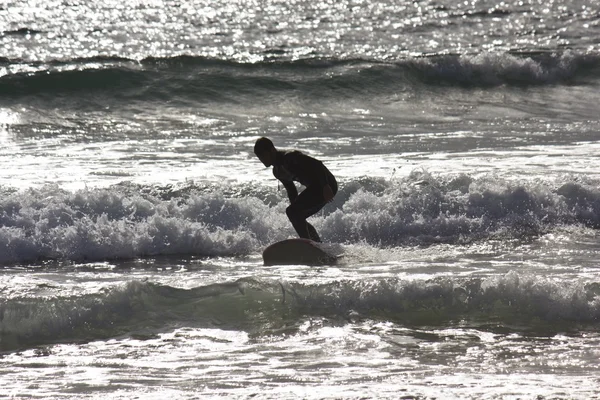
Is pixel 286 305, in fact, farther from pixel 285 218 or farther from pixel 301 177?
pixel 285 218

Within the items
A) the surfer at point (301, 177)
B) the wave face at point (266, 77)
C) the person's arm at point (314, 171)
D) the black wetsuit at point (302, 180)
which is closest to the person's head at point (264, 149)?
the surfer at point (301, 177)

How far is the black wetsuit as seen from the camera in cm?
931

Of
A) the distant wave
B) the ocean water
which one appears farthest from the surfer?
the distant wave

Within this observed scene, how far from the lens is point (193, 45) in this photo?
21.6 m

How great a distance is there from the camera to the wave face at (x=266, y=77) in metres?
18.3

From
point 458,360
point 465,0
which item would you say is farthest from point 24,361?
point 465,0

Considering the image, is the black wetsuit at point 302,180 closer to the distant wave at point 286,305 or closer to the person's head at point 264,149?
the person's head at point 264,149

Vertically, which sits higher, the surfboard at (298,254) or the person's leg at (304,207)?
the person's leg at (304,207)

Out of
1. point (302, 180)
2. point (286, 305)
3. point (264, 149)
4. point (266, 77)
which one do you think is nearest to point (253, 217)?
point (302, 180)

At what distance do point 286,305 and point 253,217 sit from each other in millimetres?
3232

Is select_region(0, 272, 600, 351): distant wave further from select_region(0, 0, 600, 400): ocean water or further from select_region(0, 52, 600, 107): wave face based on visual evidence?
select_region(0, 52, 600, 107): wave face

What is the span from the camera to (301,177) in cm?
944

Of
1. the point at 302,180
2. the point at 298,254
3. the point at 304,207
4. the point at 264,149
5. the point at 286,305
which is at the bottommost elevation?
the point at 286,305

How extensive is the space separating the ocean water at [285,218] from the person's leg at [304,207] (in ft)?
2.16
